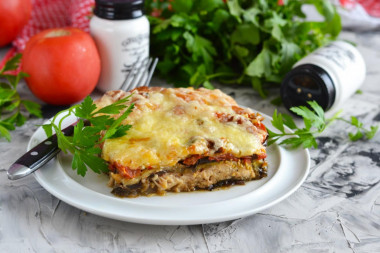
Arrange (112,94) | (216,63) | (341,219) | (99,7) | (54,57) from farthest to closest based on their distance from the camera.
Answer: (216,63) < (99,7) < (54,57) < (112,94) < (341,219)

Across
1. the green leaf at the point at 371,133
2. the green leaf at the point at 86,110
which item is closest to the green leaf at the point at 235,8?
the green leaf at the point at 371,133

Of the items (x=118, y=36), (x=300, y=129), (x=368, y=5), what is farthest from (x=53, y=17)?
(x=368, y=5)

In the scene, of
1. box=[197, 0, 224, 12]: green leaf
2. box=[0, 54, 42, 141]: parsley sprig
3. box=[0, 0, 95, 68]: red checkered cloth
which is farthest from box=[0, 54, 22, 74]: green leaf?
box=[197, 0, 224, 12]: green leaf

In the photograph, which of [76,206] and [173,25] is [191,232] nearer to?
[76,206]

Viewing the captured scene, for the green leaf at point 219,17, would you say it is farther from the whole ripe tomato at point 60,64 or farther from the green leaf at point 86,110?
the green leaf at point 86,110

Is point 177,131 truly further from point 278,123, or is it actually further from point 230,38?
point 230,38

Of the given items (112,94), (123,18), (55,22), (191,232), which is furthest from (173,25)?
(191,232)
